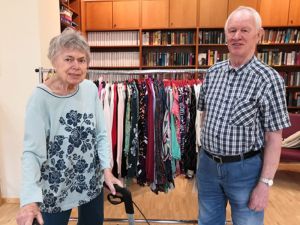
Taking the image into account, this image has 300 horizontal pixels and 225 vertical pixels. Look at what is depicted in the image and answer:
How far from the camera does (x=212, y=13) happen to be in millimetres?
4363

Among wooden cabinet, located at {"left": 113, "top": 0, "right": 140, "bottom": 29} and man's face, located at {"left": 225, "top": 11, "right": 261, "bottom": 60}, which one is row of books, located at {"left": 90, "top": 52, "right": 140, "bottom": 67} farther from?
man's face, located at {"left": 225, "top": 11, "right": 261, "bottom": 60}

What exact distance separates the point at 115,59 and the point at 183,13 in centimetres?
142

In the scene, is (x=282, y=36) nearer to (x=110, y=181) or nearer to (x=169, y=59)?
(x=169, y=59)

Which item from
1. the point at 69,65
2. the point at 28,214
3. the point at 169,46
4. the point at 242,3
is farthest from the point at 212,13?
the point at 28,214

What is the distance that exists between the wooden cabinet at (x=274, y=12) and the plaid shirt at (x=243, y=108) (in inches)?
142

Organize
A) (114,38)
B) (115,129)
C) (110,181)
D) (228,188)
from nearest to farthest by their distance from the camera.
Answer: (110,181) → (228,188) → (115,129) → (114,38)

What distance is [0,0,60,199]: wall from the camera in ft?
7.55

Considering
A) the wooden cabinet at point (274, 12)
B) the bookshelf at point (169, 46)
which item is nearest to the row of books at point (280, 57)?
the wooden cabinet at point (274, 12)

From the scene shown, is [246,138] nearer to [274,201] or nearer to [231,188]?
[231,188]

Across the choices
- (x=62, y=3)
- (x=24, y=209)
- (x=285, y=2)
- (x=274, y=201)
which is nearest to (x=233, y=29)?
(x=24, y=209)

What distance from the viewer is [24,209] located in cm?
89

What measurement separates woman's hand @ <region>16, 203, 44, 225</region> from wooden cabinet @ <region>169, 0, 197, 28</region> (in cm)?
403

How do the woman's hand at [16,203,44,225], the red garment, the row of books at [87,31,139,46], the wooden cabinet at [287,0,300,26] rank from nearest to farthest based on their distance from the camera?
the woman's hand at [16,203,44,225]
the red garment
the wooden cabinet at [287,0,300,26]
the row of books at [87,31,139,46]

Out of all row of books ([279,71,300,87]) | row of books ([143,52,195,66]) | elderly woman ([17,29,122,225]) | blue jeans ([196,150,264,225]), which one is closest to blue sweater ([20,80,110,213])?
elderly woman ([17,29,122,225])
